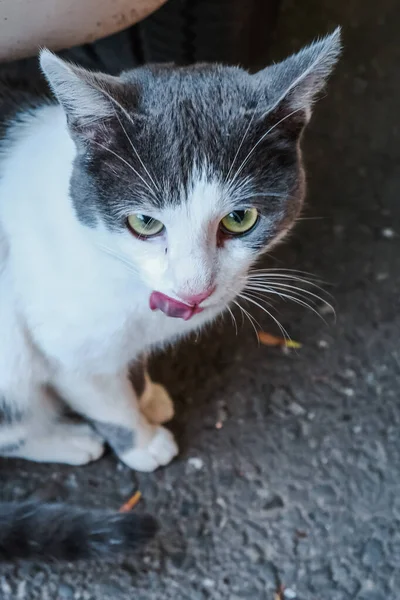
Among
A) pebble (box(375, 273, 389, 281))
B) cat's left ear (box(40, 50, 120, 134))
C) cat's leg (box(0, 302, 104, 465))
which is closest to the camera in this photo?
cat's left ear (box(40, 50, 120, 134))

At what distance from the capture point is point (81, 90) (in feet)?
2.56

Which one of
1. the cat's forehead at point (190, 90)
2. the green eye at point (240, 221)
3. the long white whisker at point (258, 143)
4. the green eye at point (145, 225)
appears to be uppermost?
the cat's forehead at point (190, 90)

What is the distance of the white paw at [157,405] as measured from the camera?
1.34 m

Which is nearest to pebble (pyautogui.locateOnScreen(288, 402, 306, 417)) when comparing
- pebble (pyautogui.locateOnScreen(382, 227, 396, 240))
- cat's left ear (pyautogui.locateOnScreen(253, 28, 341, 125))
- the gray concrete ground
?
the gray concrete ground

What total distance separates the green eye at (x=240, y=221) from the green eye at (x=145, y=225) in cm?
8

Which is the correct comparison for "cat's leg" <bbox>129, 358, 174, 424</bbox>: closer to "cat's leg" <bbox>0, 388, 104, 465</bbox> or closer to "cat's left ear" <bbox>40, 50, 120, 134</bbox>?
"cat's leg" <bbox>0, 388, 104, 465</bbox>

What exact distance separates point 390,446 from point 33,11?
0.99 m

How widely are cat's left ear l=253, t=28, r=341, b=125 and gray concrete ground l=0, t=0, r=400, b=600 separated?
0.69 m

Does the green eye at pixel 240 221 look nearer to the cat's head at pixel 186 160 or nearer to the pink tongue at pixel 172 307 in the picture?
the cat's head at pixel 186 160

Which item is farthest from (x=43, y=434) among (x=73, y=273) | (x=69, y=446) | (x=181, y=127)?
(x=181, y=127)

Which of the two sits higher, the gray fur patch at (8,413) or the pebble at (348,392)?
the gray fur patch at (8,413)

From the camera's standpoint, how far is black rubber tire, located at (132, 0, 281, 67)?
4.65 ft

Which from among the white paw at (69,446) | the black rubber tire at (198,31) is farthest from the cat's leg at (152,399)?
the black rubber tire at (198,31)

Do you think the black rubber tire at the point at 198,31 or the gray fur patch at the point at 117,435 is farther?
the black rubber tire at the point at 198,31
